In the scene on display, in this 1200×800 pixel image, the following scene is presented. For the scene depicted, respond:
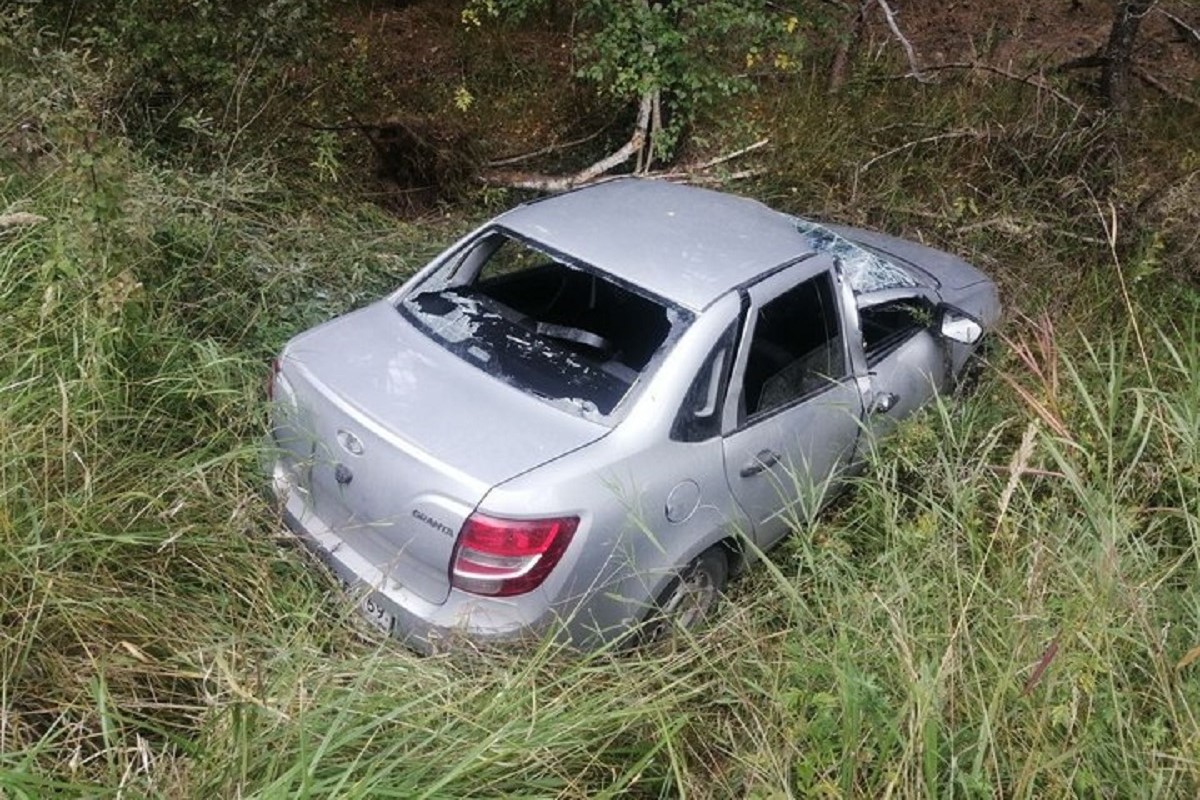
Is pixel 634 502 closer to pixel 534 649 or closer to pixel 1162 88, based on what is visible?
pixel 534 649

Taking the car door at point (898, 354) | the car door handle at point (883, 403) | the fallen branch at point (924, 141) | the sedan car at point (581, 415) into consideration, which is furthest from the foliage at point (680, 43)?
the car door handle at point (883, 403)

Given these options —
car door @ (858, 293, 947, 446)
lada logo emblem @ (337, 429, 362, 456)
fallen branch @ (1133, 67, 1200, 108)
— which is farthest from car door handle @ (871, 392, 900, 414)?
fallen branch @ (1133, 67, 1200, 108)

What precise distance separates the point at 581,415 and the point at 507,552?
533mm

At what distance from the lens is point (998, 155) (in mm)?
6500

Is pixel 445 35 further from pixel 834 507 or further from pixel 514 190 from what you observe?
pixel 834 507

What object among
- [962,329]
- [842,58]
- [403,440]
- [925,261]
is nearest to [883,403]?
[962,329]

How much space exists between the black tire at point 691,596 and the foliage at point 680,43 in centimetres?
352

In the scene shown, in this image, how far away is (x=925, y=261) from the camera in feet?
16.6

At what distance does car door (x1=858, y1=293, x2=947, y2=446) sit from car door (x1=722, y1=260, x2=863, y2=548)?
0.19 m

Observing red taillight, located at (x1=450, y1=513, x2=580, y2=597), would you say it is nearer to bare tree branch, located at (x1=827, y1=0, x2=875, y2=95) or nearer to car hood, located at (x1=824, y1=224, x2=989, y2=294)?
car hood, located at (x1=824, y1=224, x2=989, y2=294)

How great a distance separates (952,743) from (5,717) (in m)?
2.15

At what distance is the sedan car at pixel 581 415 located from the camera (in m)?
2.75

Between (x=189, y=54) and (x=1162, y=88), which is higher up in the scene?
(x=189, y=54)

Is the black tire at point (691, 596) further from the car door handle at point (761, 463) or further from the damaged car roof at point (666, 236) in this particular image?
the damaged car roof at point (666, 236)
